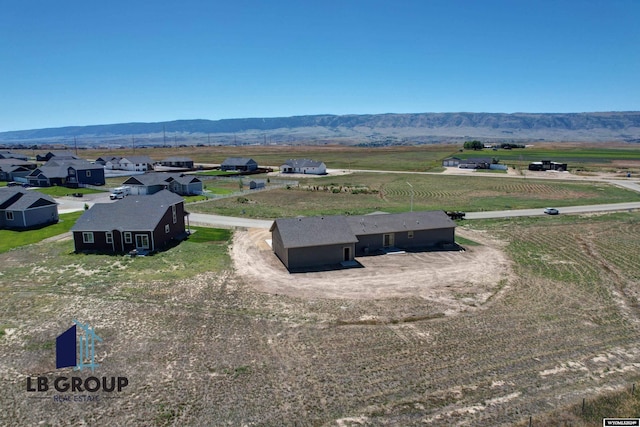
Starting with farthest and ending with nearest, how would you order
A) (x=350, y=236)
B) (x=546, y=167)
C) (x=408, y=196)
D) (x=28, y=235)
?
(x=546, y=167) < (x=408, y=196) < (x=28, y=235) < (x=350, y=236)

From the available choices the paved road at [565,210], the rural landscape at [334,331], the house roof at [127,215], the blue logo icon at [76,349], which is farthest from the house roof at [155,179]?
the blue logo icon at [76,349]

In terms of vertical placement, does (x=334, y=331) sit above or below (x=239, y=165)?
→ below

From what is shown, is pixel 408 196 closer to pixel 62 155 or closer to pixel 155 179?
pixel 155 179

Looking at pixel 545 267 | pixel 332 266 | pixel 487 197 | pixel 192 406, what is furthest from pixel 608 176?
pixel 192 406

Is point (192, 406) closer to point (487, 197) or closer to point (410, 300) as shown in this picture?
point (410, 300)

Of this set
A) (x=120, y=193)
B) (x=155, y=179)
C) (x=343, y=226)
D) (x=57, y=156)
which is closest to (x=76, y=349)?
(x=343, y=226)
